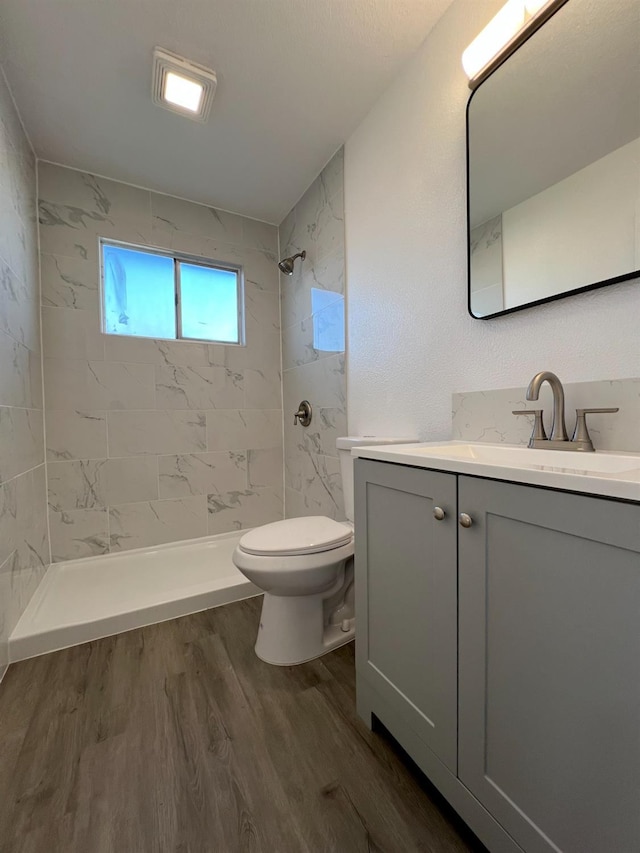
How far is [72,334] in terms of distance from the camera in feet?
6.89

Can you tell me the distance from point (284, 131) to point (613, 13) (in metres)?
1.37

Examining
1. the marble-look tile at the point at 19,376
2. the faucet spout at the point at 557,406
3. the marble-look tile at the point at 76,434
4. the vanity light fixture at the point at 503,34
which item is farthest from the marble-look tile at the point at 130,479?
the vanity light fixture at the point at 503,34

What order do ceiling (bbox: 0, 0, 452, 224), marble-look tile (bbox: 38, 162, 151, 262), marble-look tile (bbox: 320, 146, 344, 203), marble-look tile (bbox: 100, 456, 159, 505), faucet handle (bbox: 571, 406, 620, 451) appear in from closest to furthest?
faucet handle (bbox: 571, 406, 620, 451)
ceiling (bbox: 0, 0, 452, 224)
marble-look tile (bbox: 320, 146, 344, 203)
marble-look tile (bbox: 38, 162, 151, 262)
marble-look tile (bbox: 100, 456, 159, 505)

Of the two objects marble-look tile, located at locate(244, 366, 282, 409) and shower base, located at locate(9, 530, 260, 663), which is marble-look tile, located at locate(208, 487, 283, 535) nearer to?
shower base, located at locate(9, 530, 260, 663)

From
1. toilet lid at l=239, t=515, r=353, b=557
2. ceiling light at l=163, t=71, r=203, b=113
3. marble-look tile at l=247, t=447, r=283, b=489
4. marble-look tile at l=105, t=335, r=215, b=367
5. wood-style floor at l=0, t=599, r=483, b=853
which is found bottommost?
wood-style floor at l=0, t=599, r=483, b=853

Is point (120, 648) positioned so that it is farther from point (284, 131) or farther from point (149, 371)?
point (284, 131)

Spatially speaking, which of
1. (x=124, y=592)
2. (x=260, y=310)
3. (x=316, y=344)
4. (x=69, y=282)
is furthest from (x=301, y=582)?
(x=69, y=282)

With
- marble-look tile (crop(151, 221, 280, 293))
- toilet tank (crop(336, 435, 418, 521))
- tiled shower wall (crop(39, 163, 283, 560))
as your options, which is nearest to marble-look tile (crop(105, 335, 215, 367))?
tiled shower wall (crop(39, 163, 283, 560))

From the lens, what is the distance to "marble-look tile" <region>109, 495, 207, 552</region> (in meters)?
2.23

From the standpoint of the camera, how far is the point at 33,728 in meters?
1.10

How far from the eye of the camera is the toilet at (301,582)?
1279 mm

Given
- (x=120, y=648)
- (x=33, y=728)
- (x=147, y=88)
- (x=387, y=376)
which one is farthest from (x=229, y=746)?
(x=147, y=88)

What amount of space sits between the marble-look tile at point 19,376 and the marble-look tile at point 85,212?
0.70 m

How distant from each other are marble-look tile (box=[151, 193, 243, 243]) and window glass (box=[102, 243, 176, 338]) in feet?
0.71
